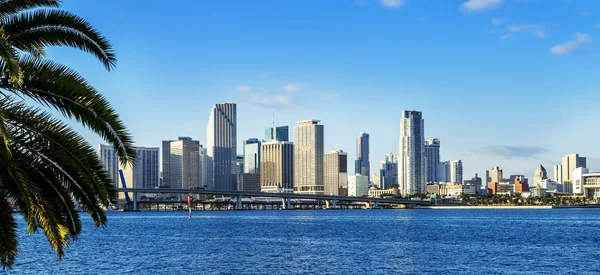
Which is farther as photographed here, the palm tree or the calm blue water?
A: the calm blue water

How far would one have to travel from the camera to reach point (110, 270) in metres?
55.0

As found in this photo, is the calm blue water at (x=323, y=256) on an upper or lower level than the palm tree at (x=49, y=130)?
lower

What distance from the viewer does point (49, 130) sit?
1945cm

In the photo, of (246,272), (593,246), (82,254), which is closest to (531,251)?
(593,246)

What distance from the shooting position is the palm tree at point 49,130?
18734 mm

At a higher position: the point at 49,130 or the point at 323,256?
the point at 49,130

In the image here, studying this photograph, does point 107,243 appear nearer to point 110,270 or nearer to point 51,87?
point 110,270

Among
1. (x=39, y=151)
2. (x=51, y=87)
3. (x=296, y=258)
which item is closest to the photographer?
(x=51, y=87)

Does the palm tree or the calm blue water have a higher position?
the palm tree

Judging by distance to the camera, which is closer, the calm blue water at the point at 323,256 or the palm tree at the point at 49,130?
the palm tree at the point at 49,130

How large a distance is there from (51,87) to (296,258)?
44282 mm

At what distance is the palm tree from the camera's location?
18.7m

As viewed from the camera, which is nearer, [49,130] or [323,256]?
[49,130]

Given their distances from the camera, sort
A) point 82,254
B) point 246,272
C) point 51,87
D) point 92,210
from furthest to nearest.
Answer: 1. point 82,254
2. point 246,272
3. point 92,210
4. point 51,87
